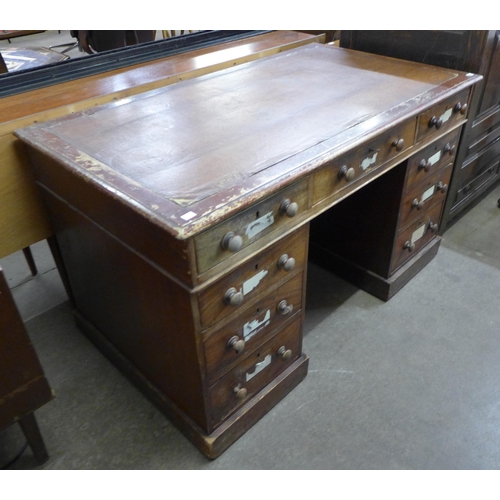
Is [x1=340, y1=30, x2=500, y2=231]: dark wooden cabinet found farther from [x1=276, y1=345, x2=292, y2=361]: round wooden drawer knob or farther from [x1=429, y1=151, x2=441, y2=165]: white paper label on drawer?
[x1=276, y1=345, x2=292, y2=361]: round wooden drawer knob

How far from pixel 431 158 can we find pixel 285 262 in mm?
759

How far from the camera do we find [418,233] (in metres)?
1.78

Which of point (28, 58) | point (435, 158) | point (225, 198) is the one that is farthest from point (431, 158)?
point (28, 58)

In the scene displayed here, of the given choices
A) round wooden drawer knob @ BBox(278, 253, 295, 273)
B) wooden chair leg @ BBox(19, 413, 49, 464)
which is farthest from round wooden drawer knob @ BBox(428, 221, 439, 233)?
wooden chair leg @ BBox(19, 413, 49, 464)

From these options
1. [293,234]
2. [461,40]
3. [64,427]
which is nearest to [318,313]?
[293,234]

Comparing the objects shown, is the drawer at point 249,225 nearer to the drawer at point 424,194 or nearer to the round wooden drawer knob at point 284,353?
the round wooden drawer knob at point 284,353

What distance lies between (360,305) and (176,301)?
959mm

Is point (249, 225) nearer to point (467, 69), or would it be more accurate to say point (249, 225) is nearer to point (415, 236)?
point (415, 236)

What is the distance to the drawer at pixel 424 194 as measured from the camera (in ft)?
5.30

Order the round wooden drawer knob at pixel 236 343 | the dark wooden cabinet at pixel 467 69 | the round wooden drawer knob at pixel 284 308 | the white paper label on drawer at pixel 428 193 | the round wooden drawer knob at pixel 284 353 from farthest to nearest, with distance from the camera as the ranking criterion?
1. the white paper label on drawer at pixel 428 193
2. the dark wooden cabinet at pixel 467 69
3. the round wooden drawer knob at pixel 284 353
4. the round wooden drawer knob at pixel 284 308
5. the round wooden drawer knob at pixel 236 343

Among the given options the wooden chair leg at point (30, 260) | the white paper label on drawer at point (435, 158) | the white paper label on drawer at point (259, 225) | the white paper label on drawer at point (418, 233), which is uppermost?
the white paper label on drawer at point (259, 225)

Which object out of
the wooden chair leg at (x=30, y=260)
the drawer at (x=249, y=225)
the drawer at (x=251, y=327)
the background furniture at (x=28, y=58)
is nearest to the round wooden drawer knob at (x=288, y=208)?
the drawer at (x=249, y=225)

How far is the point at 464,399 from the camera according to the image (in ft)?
4.72

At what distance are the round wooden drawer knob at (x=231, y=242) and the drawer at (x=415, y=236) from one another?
90 centimetres
